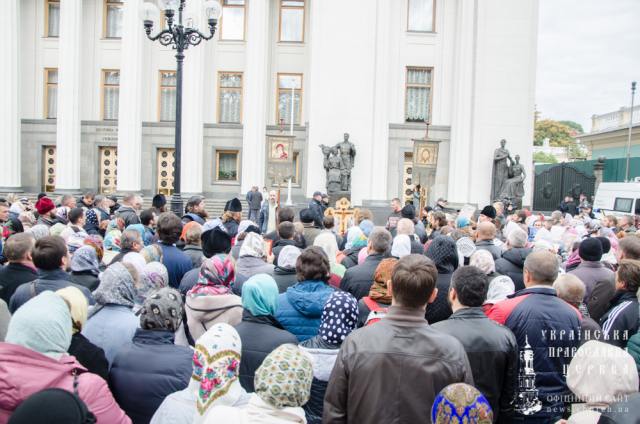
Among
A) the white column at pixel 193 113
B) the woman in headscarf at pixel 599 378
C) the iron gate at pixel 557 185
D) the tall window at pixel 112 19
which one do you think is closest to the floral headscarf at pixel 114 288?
the woman in headscarf at pixel 599 378

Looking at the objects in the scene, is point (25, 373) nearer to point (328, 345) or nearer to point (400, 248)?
point (328, 345)

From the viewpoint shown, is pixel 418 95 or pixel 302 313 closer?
pixel 302 313

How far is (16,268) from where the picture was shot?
5852mm

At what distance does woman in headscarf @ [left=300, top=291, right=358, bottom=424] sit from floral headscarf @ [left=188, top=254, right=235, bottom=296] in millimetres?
1282

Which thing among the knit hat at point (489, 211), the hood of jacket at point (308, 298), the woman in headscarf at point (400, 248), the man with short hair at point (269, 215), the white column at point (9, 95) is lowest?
the man with short hair at point (269, 215)

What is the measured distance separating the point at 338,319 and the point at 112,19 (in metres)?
28.7

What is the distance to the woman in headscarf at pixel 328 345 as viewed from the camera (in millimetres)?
4020

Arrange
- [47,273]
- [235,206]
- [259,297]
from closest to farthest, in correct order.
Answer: [259,297] < [47,273] < [235,206]

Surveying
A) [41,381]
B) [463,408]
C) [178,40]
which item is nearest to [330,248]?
[41,381]

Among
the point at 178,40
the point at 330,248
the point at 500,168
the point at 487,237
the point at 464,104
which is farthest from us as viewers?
the point at 464,104

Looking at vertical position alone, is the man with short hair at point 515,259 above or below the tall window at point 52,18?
below

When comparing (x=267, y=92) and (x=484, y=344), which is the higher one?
(x=267, y=92)

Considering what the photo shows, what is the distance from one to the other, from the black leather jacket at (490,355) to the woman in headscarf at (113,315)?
2328 mm

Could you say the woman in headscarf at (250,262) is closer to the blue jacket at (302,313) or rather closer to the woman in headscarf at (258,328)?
the blue jacket at (302,313)
